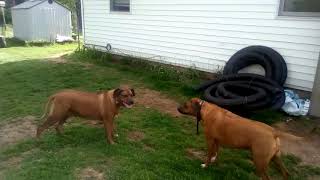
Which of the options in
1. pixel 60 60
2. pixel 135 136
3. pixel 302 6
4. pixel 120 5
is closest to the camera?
pixel 135 136

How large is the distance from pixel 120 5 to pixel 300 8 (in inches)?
244

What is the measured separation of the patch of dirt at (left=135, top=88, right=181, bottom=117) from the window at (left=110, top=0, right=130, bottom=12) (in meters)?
4.15

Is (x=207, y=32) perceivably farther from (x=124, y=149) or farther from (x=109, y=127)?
(x=124, y=149)

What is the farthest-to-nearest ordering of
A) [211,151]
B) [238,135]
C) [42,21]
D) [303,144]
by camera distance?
[42,21]
[303,144]
[211,151]
[238,135]

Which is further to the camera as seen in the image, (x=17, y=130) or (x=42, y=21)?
(x=42, y=21)

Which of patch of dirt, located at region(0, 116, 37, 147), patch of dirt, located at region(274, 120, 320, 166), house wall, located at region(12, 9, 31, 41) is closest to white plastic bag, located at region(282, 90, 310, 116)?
patch of dirt, located at region(274, 120, 320, 166)

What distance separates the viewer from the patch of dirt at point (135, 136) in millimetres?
5343

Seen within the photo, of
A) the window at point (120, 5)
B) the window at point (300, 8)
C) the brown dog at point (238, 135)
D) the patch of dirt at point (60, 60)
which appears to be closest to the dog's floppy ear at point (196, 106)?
the brown dog at point (238, 135)

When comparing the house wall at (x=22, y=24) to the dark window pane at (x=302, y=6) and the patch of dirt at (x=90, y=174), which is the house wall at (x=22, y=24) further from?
the patch of dirt at (x=90, y=174)

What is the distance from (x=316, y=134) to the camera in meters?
5.68

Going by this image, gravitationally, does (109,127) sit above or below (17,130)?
above

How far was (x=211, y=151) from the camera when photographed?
4.39 m

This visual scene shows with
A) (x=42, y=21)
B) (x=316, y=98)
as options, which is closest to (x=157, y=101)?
(x=316, y=98)

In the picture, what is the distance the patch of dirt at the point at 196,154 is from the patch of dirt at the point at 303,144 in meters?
1.03
